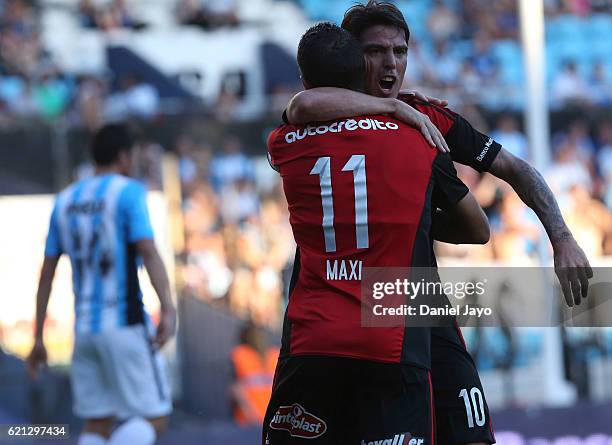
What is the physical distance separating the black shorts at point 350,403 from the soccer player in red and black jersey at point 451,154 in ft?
0.94

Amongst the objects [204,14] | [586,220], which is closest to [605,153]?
[586,220]

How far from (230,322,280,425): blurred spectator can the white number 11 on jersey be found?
7.15m

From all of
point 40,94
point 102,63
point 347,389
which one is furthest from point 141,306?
point 102,63

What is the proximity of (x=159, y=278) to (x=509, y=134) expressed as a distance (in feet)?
32.1

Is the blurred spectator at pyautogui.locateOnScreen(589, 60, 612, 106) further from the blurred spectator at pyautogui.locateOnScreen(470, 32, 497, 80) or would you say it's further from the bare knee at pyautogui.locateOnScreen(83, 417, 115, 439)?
the bare knee at pyautogui.locateOnScreen(83, 417, 115, 439)

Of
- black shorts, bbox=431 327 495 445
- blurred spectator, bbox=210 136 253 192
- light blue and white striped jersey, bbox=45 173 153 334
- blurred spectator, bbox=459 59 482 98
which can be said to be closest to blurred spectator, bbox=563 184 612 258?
blurred spectator, bbox=459 59 482 98

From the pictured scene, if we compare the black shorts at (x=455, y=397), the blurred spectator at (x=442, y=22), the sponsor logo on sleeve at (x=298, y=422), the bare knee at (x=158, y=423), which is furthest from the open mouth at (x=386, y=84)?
the blurred spectator at (x=442, y=22)

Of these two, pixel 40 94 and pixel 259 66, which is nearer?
pixel 40 94

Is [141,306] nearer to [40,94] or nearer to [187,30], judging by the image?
[40,94]

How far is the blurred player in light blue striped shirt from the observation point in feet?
21.9

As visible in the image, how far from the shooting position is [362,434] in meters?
3.75

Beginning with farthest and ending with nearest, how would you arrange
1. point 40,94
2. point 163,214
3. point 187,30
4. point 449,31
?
point 449,31 → point 187,30 → point 40,94 → point 163,214

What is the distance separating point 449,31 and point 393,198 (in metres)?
15.6

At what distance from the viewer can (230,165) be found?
1480 centimetres
